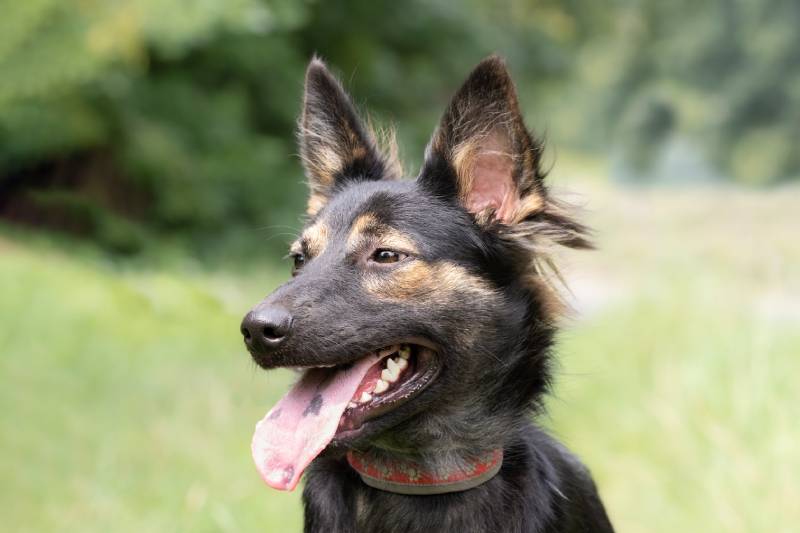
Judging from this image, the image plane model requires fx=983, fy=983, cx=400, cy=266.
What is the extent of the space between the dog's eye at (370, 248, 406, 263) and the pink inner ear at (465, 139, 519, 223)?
38cm

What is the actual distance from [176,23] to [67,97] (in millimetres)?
2633

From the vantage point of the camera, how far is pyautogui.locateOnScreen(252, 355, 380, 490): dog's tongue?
10.0 feet

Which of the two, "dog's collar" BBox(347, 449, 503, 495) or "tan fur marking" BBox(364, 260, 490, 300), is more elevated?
"tan fur marking" BBox(364, 260, 490, 300)

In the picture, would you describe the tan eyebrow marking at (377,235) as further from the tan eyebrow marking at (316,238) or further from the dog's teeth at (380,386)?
the dog's teeth at (380,386)

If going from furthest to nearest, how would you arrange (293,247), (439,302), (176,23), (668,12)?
1. (668,12)
2. (176,23)
3. (293,247)
4. (439,302)

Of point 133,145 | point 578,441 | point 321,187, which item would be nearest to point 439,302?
point 321,187

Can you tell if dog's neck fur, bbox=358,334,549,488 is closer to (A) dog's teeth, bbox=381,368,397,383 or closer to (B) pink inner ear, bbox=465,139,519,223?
(A) dog's teeth, bbox=381,368,397,383

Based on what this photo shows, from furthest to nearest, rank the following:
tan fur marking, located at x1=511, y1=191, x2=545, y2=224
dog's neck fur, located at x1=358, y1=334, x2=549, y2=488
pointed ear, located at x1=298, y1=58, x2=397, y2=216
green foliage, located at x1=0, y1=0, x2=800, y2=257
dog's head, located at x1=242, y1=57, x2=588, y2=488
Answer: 1. green foliage, located at x1=0, y1=0, x2=800, y2=257
2. pointed ear, located at x1=298, y1=58, x2=397, y2=216
3. tan fur marking, located at x1=511, y1=191, x2=545, y2=224
4. dog's neck fur, located at x1=358, y1=334, x2=549, y2=488
5. dog's head, located at x1=242, y1=57, x2=588, y2=488

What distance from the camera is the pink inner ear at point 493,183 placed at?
140 inches

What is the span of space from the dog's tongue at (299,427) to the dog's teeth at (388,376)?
2.0 inches

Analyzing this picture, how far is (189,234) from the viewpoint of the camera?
43.9ft

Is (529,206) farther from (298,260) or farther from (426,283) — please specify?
(298,260)

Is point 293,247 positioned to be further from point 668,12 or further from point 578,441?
point 668,12

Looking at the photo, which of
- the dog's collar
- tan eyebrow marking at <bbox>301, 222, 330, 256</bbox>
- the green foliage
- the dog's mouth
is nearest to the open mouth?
the dog's mouth
